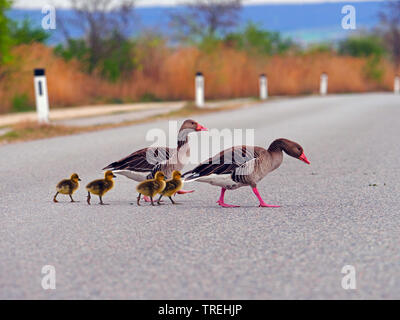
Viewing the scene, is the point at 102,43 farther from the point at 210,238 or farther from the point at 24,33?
the point at 210,238

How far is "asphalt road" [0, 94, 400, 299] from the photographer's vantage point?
3354mm

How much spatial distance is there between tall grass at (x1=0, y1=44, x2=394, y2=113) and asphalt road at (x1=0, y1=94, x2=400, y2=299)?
38.3ft

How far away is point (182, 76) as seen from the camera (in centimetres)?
2508

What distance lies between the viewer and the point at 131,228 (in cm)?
466

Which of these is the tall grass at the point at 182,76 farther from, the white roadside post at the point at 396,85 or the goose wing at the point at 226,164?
the goose wing at the point at 226,164

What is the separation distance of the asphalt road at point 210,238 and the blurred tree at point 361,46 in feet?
134

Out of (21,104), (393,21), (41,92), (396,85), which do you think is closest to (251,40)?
(396,85)

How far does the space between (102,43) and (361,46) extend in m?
27.1

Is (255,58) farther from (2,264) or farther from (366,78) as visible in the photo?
(2,264)

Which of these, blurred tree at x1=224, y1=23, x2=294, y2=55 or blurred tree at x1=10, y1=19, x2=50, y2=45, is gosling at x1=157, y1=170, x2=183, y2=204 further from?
blurred tree at x1=224, y1=23, x2=294, y2=55

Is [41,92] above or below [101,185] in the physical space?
above

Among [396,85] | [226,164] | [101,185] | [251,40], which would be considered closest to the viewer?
[226,164]

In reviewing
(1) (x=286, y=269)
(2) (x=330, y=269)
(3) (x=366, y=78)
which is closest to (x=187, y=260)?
(1) (x=286, y=269)

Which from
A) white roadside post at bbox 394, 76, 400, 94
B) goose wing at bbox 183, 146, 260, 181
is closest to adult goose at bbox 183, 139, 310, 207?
goose wing at bbox 183, 146, 260, 181
